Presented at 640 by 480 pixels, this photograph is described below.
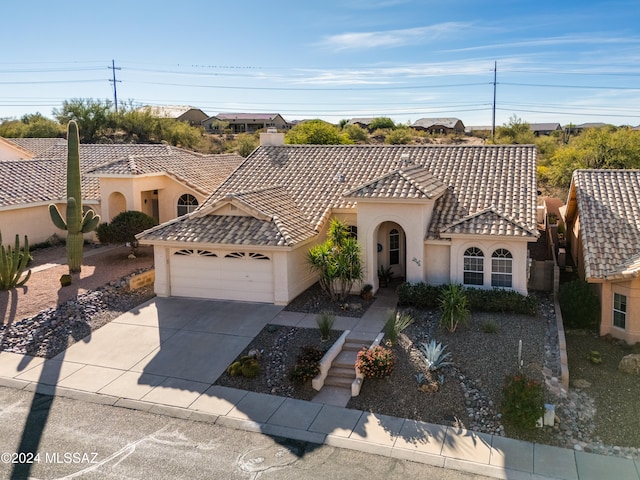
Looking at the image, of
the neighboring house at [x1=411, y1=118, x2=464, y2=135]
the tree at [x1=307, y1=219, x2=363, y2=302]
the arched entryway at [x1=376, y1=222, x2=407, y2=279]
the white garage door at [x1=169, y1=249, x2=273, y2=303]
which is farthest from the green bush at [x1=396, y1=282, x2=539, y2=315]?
the neighboring house at [x1=411, y1=118, x2=464, y2=135]

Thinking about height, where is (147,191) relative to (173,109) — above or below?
below

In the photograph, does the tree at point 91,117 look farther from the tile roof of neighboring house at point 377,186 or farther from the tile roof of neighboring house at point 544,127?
the tile roof of neighboring house at point 544,127

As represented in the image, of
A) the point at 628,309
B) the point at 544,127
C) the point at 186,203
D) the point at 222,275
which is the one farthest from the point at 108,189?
the point at 544,127

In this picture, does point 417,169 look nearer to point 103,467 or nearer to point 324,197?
point 324,197

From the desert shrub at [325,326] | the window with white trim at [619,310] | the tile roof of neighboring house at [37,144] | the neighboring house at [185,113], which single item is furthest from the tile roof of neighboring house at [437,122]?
the desert shrub at [325,326]

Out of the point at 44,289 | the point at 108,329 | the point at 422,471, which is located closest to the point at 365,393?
the point at 422,471

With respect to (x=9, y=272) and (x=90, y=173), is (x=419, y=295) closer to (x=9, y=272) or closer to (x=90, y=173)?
(x=9, y=272)

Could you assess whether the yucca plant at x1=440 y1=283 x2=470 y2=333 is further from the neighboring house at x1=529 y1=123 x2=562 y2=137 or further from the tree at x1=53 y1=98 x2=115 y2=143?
the neighboring house at x1=529 y1=123 x2=562 y2=137
